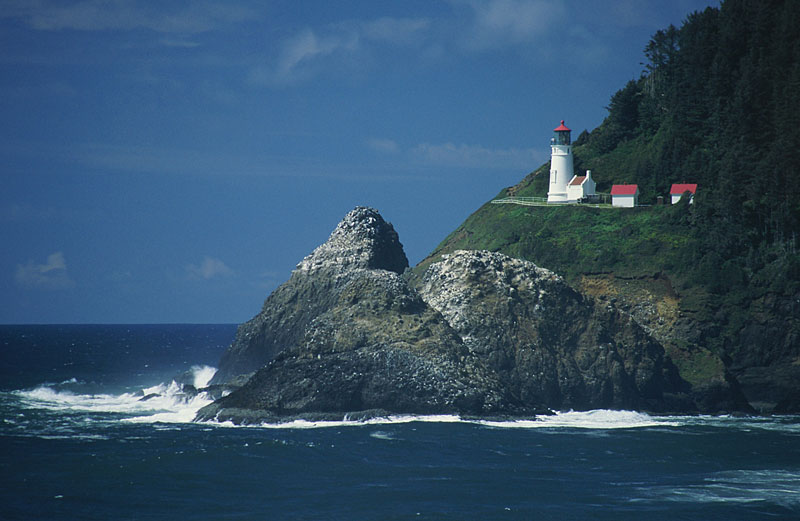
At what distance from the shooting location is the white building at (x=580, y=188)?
303 ft

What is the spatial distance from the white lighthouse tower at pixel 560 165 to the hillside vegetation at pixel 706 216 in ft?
10.4

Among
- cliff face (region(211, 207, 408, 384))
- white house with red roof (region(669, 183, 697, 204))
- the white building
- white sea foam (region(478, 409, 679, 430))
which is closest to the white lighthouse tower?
the white building

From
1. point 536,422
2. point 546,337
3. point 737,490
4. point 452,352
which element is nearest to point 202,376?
point 452,352

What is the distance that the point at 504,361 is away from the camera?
58.8 m

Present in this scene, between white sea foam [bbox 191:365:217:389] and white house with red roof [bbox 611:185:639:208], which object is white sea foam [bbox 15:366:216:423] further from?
white house with red roof [bbox 611:185:639:208]

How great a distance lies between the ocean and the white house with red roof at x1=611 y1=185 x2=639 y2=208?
3386 cm

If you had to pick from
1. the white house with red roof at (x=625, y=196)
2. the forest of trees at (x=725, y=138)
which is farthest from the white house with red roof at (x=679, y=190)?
the white house with red roof at (x=625, y=196)

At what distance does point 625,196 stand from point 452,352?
41.1 meters

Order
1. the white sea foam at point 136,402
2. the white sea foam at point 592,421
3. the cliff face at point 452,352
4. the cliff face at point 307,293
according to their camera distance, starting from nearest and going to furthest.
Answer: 1. the white sea foam at point 592,421
2. the cliff face at point 452,352
3. the white sea foam at point 136,402
4. the cliff face at point 307,293

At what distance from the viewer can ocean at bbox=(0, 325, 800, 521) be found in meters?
33.5

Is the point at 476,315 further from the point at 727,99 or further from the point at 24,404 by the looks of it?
the point at 727,99

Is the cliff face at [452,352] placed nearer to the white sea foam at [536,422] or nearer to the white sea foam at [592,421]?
the white sea foam at [536,422]

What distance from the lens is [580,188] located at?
3649 inches

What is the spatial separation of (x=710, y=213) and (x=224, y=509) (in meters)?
58.5
